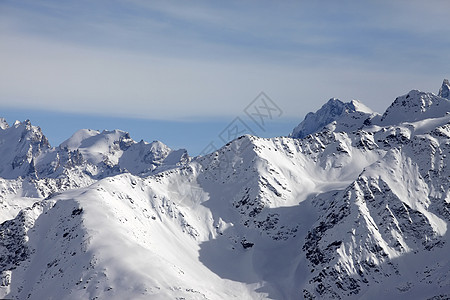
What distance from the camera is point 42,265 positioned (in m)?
195

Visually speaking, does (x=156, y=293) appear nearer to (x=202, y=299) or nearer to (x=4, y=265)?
(x=202, y=299)

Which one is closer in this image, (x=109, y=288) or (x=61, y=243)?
(x=109, y=288)

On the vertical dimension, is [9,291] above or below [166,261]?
above

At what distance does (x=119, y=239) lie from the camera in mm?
197500

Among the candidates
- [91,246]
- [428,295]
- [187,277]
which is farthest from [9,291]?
[428,295]

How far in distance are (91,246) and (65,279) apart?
15052 millimetres

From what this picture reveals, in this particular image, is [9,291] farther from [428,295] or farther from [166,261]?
[428,295]

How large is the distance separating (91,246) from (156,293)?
109 ft

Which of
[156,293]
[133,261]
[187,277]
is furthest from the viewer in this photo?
[187,277]

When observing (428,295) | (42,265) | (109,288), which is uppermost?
(42,265)

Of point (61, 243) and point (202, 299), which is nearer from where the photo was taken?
point (202, 299)

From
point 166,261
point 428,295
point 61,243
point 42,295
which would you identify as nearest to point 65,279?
point 42,295

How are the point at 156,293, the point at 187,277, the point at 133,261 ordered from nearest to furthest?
1. the point at 156,293
2. the point at 133,261
3. the point at 187,277

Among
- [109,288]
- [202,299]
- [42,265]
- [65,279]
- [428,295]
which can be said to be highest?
[42,265]
